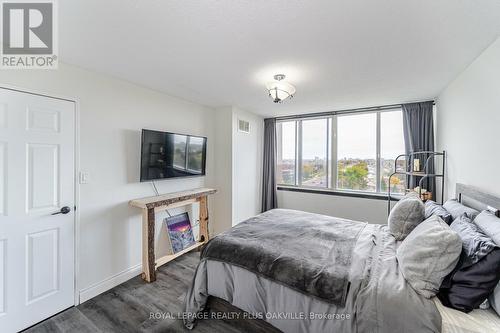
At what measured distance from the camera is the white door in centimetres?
175

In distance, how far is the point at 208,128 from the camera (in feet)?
12.8

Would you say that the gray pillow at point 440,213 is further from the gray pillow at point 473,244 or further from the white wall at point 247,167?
the white wall at point 247,167

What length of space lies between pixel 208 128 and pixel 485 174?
3579 mm

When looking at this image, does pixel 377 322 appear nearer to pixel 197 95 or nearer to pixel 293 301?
pixel 293 301

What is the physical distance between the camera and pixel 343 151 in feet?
13.6

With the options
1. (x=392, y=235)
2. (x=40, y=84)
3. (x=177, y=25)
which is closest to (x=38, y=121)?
(x=40, y=84)

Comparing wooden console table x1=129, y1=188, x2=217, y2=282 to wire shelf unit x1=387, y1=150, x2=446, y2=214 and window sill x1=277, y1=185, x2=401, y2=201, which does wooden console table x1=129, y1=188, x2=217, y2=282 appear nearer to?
window sill x1=277, y1=185, x2=401, y2=201

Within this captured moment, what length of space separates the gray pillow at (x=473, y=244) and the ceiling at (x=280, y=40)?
4.56ft

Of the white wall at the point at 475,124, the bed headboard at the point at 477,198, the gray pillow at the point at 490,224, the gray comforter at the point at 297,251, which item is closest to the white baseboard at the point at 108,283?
the gray comforter at the point at 297,251

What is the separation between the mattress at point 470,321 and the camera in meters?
1.06

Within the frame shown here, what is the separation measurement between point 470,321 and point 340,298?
63 cm

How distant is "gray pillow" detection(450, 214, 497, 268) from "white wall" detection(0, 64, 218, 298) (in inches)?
123

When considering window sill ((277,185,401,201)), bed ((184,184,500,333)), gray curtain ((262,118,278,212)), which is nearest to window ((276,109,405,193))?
window sill ((277,185,401,201))

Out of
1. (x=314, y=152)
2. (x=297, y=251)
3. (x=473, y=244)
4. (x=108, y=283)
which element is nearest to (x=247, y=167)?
(x=314, y=152)
